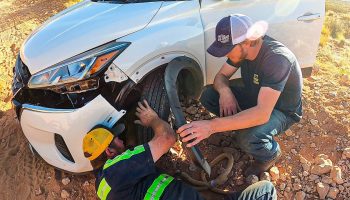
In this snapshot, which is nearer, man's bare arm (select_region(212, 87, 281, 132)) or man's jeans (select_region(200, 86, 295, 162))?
man's bare arm (select_region(212, 87, 281, 132))

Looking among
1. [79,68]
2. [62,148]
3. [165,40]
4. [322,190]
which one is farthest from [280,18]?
[62,148]

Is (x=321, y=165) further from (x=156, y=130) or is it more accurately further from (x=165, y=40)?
(x=165, y=40)

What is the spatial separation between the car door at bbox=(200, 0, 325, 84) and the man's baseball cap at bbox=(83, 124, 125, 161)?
1.28 m

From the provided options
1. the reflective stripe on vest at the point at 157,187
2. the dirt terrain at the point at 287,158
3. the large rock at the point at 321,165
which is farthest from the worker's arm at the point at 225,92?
the reflective stripe on vest at the point at 157,187

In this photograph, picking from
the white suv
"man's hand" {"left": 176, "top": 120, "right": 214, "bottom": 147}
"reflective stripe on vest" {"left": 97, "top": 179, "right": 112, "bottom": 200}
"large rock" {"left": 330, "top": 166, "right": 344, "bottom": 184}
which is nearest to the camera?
"reflective stripe on vest" {"left": 97, "top": 179, "right": 112, "bottom": 200}

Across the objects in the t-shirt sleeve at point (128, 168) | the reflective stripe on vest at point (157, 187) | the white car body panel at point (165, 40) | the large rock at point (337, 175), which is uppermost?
the white car body panel at point (165, 40)

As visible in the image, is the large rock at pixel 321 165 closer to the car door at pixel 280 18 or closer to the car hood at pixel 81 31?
the car door at pixel 280 18

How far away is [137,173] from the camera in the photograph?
100 inches

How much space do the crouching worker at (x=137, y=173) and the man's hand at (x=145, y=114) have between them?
2cm

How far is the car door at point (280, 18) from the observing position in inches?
137

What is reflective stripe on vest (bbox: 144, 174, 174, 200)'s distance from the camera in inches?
98.5

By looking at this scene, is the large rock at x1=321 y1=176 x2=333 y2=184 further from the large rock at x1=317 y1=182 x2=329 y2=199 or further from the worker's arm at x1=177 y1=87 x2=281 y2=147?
the worker's arm at x1=177 y1=87 x2=281 y2=147

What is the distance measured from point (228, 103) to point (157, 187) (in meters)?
1.16

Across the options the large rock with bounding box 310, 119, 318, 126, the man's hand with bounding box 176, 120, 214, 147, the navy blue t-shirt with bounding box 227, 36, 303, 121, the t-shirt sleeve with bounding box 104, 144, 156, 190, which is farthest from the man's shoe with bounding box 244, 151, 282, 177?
the t-shirt sleeve with bounding box 104, 144, 156, 190
